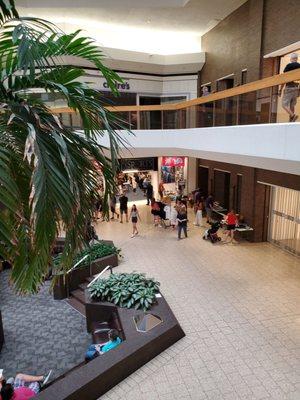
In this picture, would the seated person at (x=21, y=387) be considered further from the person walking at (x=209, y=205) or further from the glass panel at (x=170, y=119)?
the person walking at (x=209, y=205)

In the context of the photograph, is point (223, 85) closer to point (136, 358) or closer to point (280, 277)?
point (280, 277)

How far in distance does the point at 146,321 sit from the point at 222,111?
571 cm

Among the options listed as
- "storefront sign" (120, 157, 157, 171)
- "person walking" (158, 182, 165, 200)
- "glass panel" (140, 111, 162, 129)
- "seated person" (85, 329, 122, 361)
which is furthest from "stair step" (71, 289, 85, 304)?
"person walking" (158, 182, 165, 200)

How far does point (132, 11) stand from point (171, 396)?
1386cm

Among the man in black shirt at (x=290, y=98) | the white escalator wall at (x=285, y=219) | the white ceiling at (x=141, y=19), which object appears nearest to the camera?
the man in black shirt at (x=290, y=98)

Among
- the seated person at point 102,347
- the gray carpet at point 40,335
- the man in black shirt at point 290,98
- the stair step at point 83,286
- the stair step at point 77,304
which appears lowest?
the gray carpet at point 40,335

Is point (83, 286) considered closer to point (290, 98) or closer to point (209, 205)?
point (290, 98)

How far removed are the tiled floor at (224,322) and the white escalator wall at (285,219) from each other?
410 mm

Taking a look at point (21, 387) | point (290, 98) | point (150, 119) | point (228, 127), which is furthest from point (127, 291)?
point (150, 119)

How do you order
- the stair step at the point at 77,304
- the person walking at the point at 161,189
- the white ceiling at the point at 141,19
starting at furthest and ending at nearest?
the person walking at the point at 161,189 → the white ceiling at the point at 141,19 → the stair step at the point at 77,304

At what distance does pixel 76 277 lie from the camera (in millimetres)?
9062

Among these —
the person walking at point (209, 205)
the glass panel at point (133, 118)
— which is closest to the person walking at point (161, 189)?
the person walking at point (209, 205)

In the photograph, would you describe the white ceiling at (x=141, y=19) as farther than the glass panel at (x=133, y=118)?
No

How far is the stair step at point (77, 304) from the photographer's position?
8.29m
